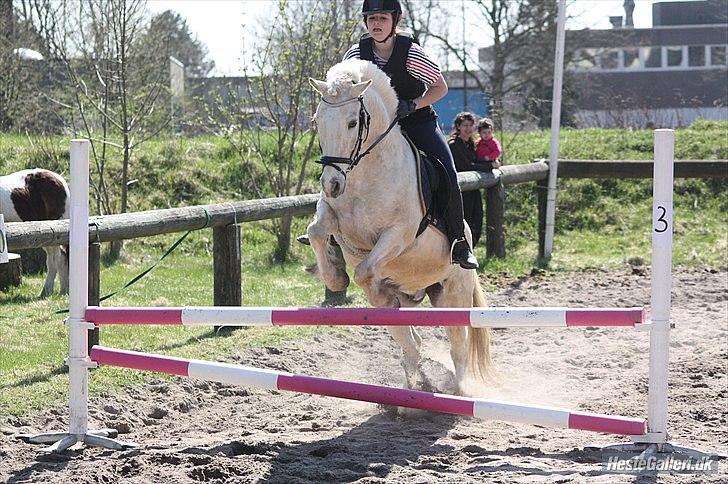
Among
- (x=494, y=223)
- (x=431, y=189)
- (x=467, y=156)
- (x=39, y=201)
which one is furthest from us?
(x=494, y=223)

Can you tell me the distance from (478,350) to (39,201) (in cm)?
567

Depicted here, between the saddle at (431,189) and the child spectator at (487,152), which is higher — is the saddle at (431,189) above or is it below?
below

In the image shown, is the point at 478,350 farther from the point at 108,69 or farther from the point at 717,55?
the point at 717,55

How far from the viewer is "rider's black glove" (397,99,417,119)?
18.8 ft

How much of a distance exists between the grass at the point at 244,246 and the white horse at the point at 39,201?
1.35 ft

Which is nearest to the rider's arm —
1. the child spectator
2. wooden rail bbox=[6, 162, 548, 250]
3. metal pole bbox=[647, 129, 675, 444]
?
metal pole bbox=[647, 129, 675, 444]

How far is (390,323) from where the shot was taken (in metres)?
4.67

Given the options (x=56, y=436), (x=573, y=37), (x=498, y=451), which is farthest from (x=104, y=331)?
(x=573, y=37)

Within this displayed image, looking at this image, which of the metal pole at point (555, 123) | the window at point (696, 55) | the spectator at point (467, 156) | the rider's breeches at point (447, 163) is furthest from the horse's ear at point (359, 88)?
the window at point (696, 55)

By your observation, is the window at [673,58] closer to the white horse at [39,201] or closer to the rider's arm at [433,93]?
the white horse at [39,201]

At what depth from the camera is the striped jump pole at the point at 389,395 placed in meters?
4.47

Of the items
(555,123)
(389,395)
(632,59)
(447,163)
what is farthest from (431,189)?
(632,59)

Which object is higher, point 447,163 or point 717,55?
point 717,55

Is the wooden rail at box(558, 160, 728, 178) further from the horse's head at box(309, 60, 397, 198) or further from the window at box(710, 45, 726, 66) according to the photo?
the window at box(710, 45, 726, 66)
